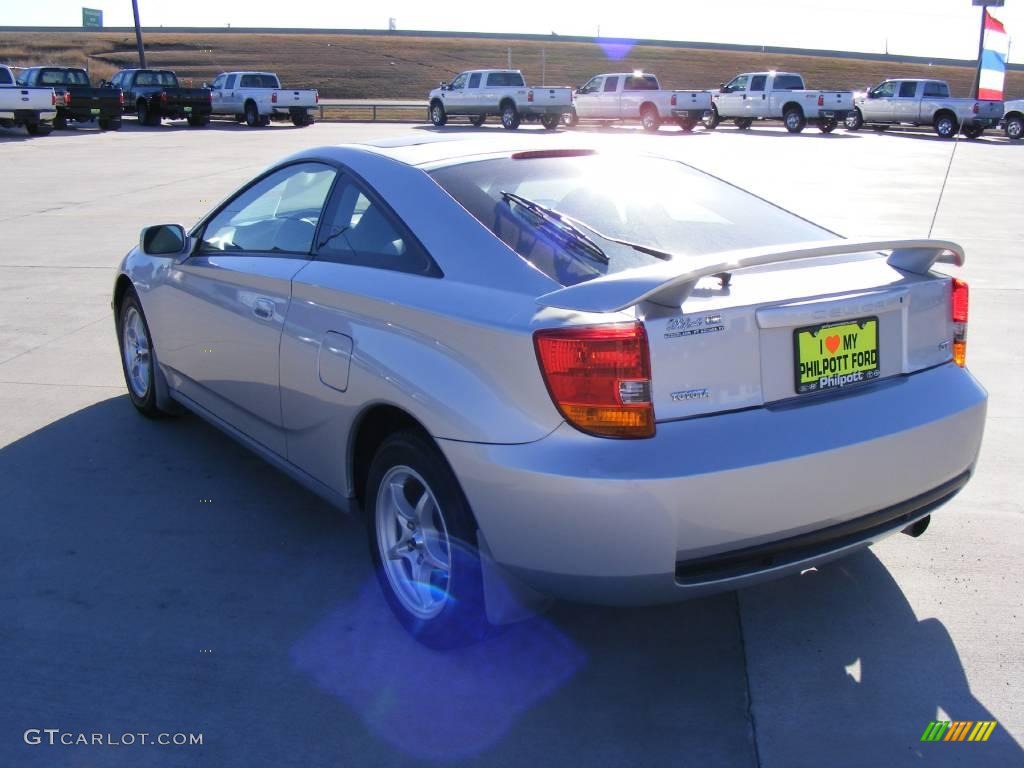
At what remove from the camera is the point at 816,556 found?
2.97m

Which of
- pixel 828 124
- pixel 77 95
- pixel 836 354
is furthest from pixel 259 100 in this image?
pixel 836 354

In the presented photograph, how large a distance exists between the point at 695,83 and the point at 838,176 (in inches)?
2152

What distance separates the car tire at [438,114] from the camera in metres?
36.7

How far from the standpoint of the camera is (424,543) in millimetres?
3326

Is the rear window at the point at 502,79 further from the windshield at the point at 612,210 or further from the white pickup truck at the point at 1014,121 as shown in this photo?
the windshield at the point at 612,210

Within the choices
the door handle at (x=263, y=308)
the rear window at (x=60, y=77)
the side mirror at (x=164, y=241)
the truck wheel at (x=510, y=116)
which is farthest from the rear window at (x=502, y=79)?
the door handle at (x=263, y=308)

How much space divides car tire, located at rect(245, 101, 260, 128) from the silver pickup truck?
20291 mm

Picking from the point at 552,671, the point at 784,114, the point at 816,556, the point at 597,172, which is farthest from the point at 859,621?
the point at 784,114

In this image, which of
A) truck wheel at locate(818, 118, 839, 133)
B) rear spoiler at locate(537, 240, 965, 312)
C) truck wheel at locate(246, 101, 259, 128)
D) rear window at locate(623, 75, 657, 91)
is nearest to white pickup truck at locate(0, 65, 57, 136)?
truck wheel at locate(246, 101, 259, 128)

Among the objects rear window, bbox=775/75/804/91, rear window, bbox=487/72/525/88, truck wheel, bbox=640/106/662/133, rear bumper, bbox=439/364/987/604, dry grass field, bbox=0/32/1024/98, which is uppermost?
dry grass field, bbox=0/32/1024/98

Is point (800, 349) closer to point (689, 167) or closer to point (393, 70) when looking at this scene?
point (689, 167)

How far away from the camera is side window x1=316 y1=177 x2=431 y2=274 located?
3.41 m

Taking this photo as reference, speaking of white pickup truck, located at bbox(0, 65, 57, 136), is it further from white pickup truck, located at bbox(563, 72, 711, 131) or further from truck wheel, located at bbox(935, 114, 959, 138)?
truck wheel, located at bbox(935, 114, 959, 138)

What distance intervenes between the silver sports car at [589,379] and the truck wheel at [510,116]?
104ft
